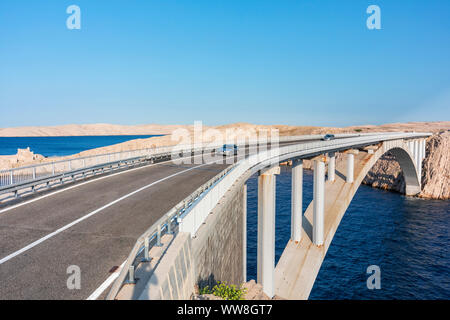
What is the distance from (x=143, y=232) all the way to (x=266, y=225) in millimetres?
10412

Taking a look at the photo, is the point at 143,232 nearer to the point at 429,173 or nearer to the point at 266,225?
the point at 266,225

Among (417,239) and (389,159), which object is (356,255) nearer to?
(417,239)

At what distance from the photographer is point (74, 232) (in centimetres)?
989

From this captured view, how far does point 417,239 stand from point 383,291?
13550mm

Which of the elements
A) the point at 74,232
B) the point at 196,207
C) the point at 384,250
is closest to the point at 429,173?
the point at 384,250

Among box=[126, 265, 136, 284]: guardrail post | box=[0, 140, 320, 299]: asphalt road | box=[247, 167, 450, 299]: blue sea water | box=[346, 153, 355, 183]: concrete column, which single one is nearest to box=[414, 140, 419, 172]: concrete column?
box=[247, 167, 450, 299]: blue sea water

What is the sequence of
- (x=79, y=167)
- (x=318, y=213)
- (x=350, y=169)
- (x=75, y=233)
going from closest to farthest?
(x=75, y=233)
(x=79, y=167)
(x=318, y=213)
(x=350, y=169)

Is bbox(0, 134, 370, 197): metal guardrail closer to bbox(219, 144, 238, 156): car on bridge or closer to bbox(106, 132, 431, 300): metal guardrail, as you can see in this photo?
bbox(219, 144, 238, 156): car on bridge

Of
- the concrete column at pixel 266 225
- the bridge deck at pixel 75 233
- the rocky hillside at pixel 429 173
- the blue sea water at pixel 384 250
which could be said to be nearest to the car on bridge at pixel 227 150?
the blue sea water at pixel 384 250

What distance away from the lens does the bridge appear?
661 centimetres

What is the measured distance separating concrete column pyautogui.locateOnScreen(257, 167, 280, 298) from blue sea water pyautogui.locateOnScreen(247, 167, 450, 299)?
279 inches

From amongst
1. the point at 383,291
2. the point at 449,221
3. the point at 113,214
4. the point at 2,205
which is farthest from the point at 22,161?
the point at 449,221

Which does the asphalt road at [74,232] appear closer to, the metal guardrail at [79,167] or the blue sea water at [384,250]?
the metal guardrail at [79,167]

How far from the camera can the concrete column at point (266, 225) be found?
738 inches
